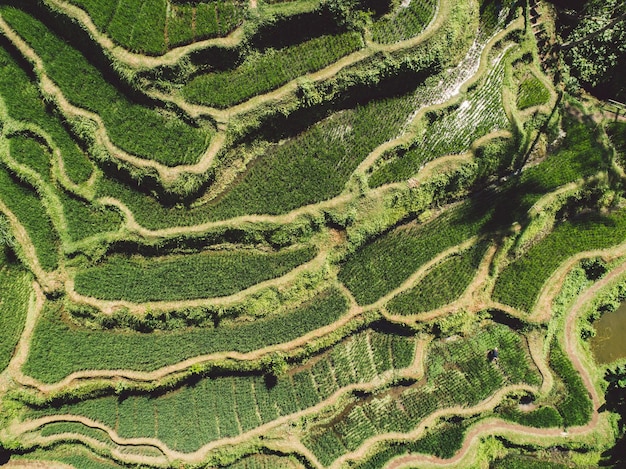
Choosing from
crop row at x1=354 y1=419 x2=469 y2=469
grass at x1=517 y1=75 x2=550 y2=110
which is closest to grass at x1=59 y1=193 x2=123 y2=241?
crop row at x1=354 y1=419 x2=469 y2=469

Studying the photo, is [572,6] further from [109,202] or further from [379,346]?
[109,202]

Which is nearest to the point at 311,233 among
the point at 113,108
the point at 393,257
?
the point at 393,257

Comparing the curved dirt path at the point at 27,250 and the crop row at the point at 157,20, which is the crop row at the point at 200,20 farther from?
the curved dirt path at the point at 27,250

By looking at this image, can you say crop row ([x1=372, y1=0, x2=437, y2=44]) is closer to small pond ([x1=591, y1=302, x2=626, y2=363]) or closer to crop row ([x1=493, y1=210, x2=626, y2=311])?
crop row ([x1=493, y1=210, x2=626, y2=311])

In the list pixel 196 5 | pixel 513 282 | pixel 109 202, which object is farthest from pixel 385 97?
pixel 109 202

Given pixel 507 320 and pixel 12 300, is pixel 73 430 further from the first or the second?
pixel 507 320

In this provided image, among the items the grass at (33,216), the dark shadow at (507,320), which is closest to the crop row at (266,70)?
the grass at (33,216)
